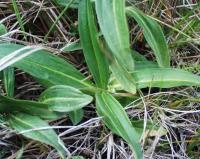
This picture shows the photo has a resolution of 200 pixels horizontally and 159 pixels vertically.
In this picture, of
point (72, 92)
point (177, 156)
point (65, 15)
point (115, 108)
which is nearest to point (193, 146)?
point (177, 156)

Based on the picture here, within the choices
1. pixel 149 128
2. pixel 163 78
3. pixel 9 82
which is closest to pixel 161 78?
pixel 163 78

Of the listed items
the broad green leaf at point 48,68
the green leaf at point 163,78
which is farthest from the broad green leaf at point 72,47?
the green leaf at point 163,78

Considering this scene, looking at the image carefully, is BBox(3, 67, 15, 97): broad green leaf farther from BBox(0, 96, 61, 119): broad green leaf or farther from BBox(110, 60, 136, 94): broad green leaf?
BBox(110, 60, 136, 94): broad green leaf

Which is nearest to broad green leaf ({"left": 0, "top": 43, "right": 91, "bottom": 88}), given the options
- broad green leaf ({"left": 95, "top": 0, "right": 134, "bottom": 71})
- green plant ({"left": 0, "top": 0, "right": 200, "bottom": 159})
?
green plant ({"left": 0, "top": 0, "right": 200, "bottom": 159})

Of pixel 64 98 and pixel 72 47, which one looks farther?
pixel 72 47

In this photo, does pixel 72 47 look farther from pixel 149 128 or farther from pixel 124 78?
pixel 149 128

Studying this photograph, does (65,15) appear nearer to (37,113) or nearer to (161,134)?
(37,113)
